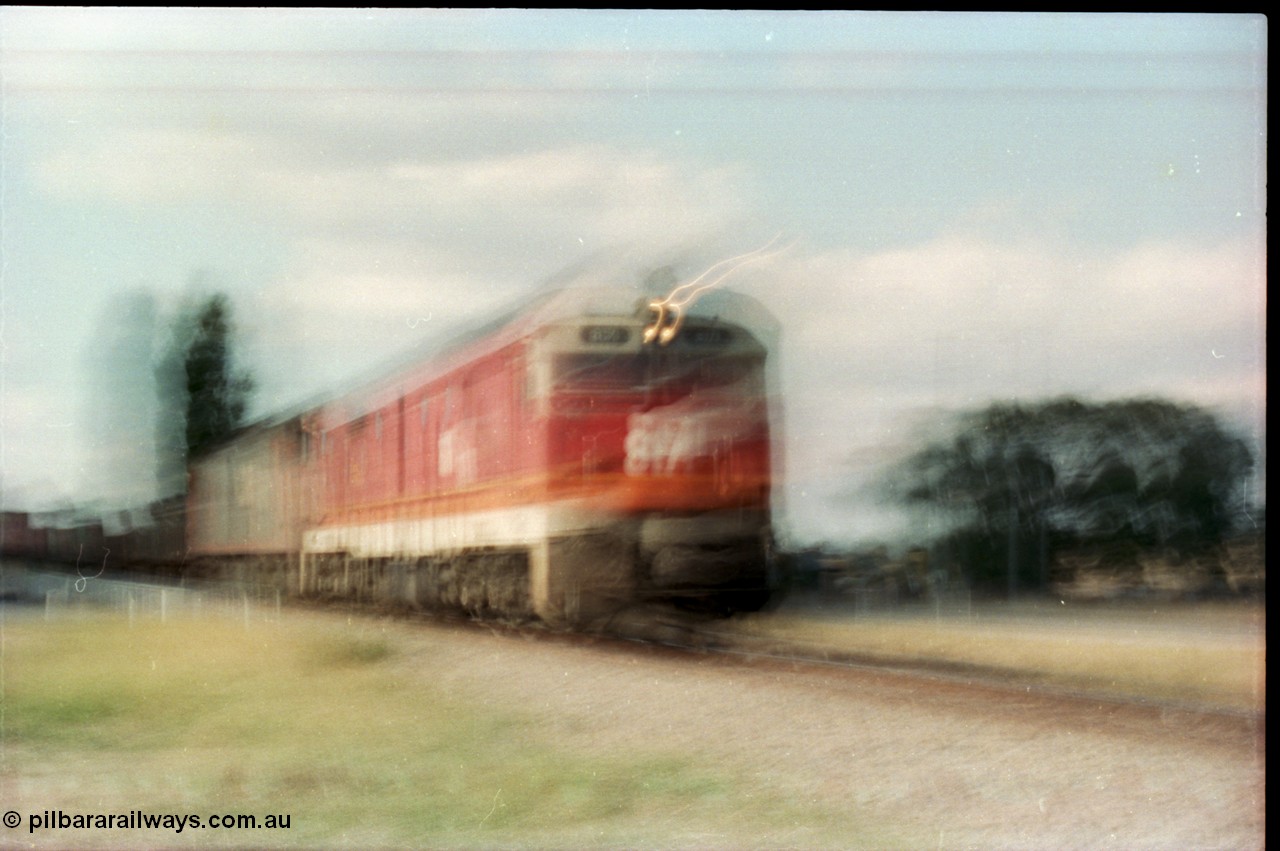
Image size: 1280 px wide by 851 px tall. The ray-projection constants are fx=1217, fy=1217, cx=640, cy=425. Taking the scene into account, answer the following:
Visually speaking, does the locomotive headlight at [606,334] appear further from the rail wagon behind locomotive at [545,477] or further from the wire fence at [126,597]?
the wire fence at [126,597]

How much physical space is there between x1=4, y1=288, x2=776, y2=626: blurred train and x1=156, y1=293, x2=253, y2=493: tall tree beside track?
108 millimetres

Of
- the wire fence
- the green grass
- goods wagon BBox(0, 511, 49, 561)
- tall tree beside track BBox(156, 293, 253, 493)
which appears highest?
tall tree beside track BBox(156, 293, 253, 493)

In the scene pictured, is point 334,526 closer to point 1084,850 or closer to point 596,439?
point 596,439

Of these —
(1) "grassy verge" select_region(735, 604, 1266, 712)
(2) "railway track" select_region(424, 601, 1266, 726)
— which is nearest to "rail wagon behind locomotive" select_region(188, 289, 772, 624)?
(2) "railway track" select_region(424, 601, 1266, 726)

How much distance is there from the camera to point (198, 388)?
4.07 metres

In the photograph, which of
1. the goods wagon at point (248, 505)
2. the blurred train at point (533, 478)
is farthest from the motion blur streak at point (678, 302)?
the goods wagon at point (248, 505)

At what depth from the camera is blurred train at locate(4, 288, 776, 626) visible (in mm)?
4363

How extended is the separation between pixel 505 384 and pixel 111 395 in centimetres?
165

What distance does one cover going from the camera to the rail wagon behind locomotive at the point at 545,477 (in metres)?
4.46

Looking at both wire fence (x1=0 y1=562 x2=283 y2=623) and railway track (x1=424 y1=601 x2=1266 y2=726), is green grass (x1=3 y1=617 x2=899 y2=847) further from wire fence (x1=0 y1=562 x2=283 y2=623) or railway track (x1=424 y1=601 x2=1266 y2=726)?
railway track (x1=424 y1=601 x2=1266 y2=726)

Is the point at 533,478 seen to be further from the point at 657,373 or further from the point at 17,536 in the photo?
the point at 17,536

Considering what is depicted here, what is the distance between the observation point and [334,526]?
15.7 ft

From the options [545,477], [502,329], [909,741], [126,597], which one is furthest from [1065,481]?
[126,597]

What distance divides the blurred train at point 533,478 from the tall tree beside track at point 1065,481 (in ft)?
2.19
